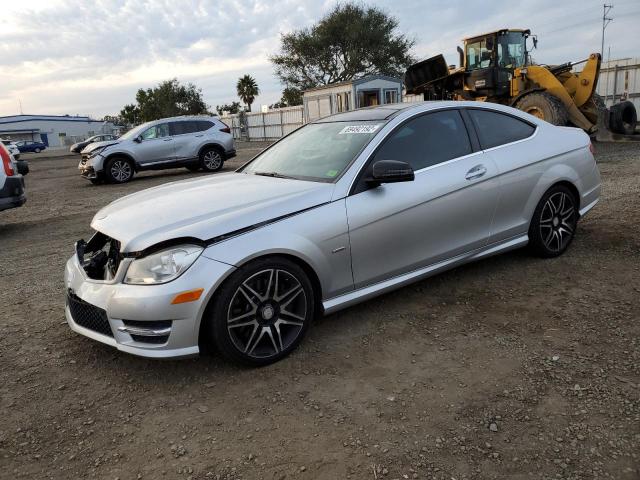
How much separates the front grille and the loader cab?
13402mm

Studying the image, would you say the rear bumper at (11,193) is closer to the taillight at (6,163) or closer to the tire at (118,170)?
the taillight at (6,163)

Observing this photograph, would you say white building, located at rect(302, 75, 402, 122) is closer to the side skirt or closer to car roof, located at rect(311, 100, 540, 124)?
car roof, located at rect(311, 100, 540, 124)

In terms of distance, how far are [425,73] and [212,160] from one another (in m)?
7.33

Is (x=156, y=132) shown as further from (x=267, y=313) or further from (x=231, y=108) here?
(x=231, y=108)

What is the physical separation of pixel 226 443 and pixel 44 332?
2.17 m

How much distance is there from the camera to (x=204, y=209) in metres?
3.28

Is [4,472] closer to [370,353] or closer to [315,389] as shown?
[315,389]

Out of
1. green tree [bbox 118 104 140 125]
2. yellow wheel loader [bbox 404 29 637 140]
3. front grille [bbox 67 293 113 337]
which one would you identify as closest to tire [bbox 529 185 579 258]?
front grille [bbox 67 293 113 337]

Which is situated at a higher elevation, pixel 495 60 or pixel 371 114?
pixel 495 60

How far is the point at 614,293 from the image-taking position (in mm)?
3969

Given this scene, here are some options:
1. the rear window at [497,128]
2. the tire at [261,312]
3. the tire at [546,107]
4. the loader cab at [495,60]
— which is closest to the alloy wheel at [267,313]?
the tire at [261,312]

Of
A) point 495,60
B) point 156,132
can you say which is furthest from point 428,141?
point 156,132

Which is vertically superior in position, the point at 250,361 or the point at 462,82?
the point at 462,82

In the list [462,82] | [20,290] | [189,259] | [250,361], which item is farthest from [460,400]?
[462,82]
